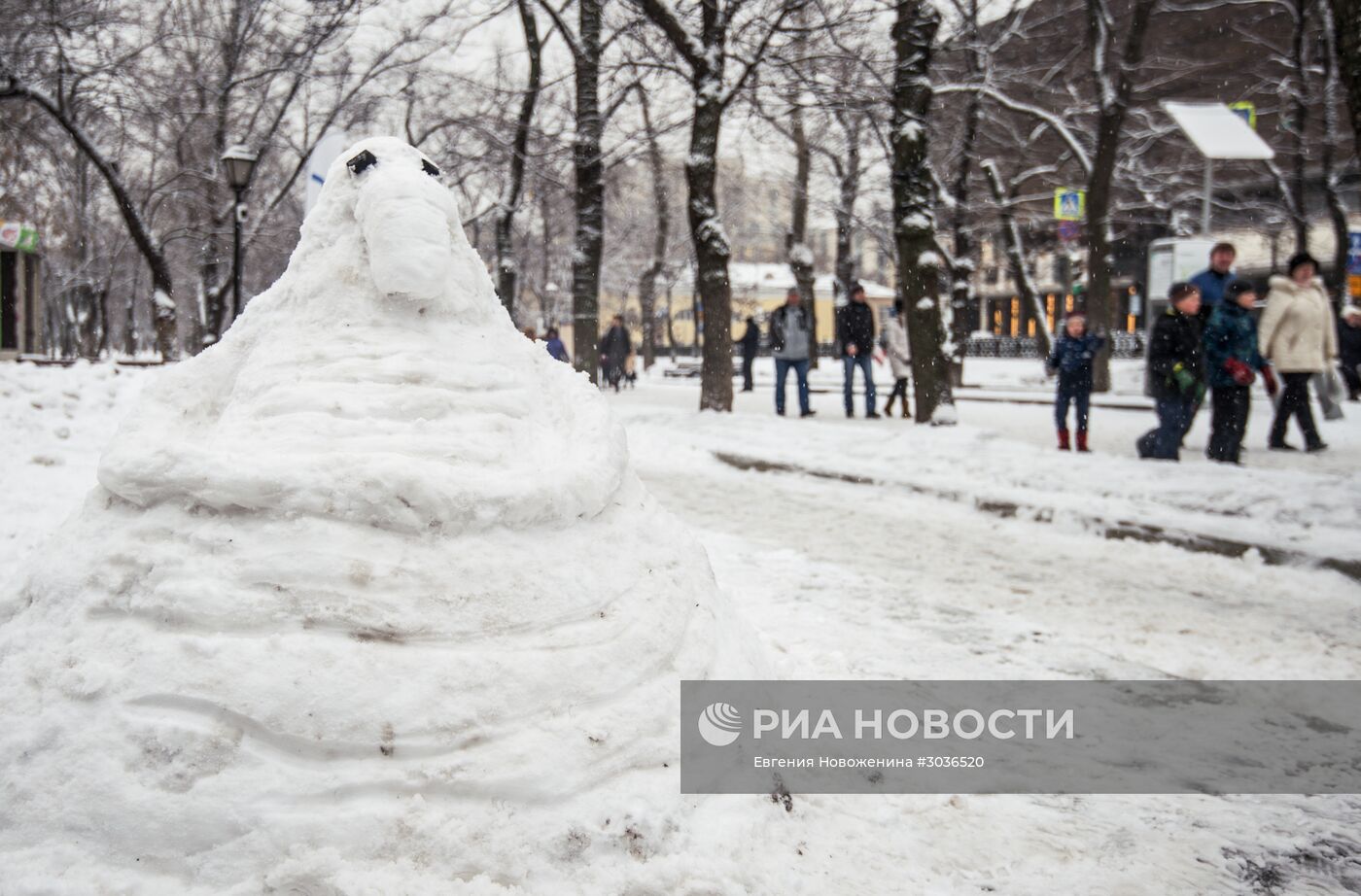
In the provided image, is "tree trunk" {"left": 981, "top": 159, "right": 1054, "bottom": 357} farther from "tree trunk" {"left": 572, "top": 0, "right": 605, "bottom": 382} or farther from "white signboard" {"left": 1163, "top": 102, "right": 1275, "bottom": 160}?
"tree trunk" {"left": 572, "top": 0, "right": 605, "bottom": 382}

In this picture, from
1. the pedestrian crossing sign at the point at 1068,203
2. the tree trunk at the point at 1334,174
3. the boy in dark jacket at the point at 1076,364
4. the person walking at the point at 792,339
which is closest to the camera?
the boy in dark jacket at the point at 1076,364

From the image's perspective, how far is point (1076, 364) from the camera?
10.5 metres

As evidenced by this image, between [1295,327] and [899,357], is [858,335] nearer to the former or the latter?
[899,357]

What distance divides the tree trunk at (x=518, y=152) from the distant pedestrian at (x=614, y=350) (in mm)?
2769

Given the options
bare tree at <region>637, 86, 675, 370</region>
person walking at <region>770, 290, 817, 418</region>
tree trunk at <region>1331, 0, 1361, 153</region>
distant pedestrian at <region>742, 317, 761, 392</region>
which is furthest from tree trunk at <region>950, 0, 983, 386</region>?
tree trunk at <region>1331, 0, 1361, 153</region>

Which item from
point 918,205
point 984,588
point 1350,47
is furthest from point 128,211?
point 1350,47

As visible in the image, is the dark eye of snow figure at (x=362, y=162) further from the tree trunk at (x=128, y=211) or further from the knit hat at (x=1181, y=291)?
the tree trunk at (x=128, y=211)

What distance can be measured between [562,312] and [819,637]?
51058 millimetres

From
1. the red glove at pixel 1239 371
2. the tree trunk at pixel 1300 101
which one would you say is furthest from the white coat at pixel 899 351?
the tree trunk at pixel 1300 101

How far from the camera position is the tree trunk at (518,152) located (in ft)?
61.0

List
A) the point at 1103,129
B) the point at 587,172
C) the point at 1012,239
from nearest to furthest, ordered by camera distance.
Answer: the point at 587,172, the point at 1103,129, the point at 1012,239

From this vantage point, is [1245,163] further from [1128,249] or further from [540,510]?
[540,510]

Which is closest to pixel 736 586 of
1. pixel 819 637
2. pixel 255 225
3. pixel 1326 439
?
pixel 819 637

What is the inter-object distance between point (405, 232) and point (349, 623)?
53.7 inches
